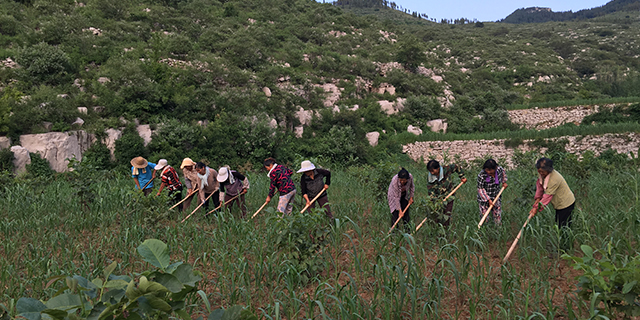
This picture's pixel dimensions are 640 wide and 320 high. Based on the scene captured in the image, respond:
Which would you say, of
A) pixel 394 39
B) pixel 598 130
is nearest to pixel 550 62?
pixel 394 39

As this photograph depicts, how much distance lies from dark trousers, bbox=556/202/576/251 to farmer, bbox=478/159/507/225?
781 mm

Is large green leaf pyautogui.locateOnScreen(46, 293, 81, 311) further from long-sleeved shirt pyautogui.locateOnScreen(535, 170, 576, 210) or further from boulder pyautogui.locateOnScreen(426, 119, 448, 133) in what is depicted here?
boulder pyautogui.locateOnScreen(426, 119, 448, 133)

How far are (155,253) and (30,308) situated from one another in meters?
0.34

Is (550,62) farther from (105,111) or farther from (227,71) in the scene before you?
(105,111)

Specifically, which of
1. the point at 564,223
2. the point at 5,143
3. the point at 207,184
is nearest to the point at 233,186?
the point at 207,184

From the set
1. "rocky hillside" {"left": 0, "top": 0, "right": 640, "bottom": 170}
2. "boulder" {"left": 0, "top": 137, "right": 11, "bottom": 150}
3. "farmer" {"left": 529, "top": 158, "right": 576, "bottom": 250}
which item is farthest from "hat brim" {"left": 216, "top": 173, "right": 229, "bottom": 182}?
"boulder" {"left": 0, "top": 137, "right": 11, "bottom": 150}

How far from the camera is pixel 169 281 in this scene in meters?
1.06

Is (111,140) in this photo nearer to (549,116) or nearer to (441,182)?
(441,182)

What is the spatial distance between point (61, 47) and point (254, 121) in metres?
10.6

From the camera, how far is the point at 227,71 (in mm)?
18328

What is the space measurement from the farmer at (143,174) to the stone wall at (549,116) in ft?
81.3

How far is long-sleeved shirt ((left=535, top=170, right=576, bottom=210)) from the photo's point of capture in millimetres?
4363

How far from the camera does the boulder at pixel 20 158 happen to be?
426 inches

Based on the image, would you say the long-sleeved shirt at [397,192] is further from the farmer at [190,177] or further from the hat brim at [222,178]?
the farmer at [190,177]
